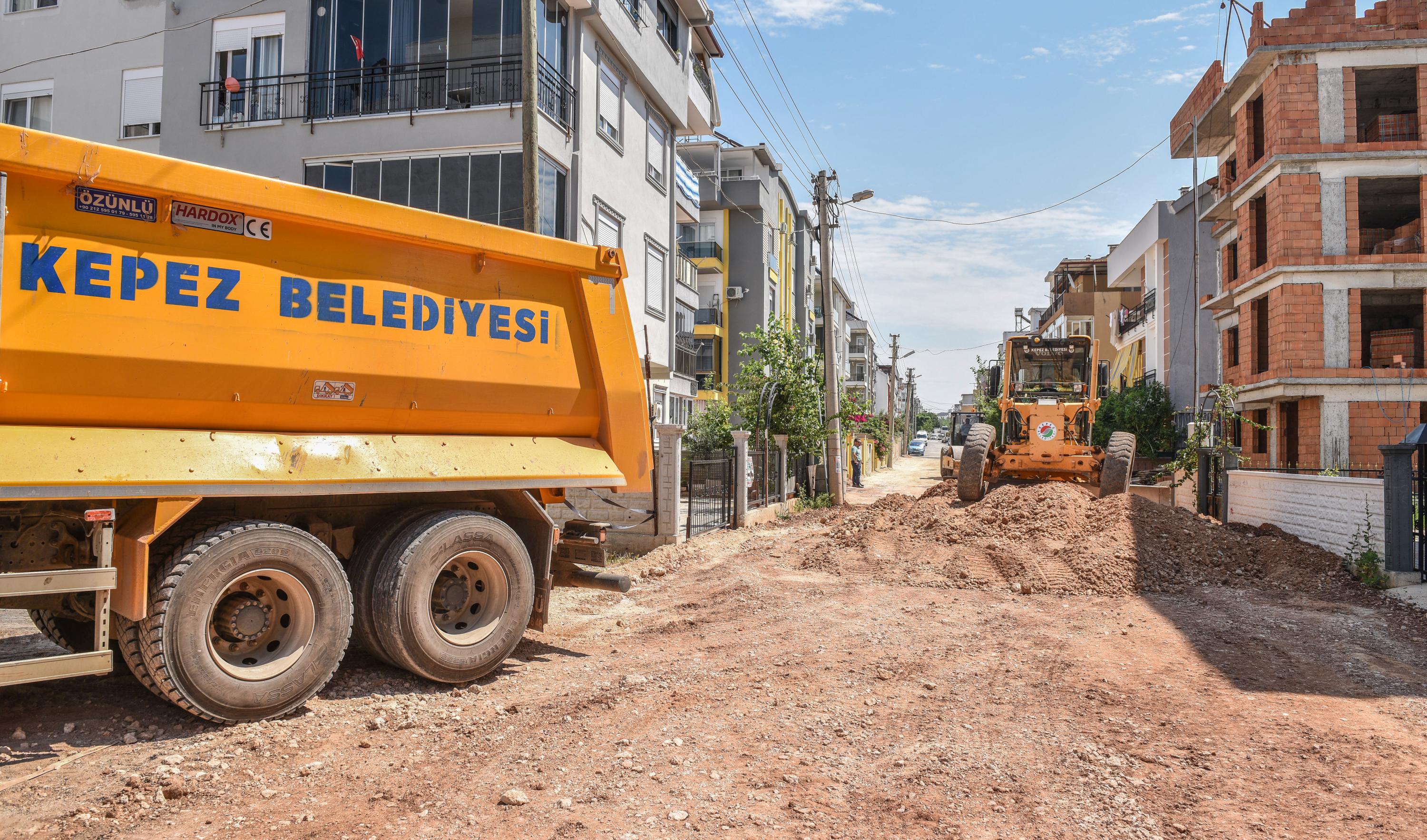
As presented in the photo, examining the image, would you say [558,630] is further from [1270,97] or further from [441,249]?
[1270,97]

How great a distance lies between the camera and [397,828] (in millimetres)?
3762

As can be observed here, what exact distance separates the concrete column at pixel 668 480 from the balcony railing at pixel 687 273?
16085mm

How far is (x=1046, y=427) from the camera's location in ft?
54.3

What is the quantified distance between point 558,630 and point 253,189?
441 centimetres

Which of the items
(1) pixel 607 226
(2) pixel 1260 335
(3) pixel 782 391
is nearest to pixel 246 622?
(1) pixel 607 226

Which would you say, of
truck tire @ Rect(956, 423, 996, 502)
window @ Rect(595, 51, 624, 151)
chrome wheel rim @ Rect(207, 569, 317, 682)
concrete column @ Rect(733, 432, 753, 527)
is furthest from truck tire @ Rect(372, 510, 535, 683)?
window @ Rect(595, 51, 624, 151)

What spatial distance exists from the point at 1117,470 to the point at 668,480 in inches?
309

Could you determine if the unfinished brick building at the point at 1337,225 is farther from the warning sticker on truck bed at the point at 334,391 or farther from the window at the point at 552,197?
the warning sticker on truck bed at the point at 334,391

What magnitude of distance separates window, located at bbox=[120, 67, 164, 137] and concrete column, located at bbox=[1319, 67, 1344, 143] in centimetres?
2719

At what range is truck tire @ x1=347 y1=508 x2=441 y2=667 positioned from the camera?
5859 millimetres

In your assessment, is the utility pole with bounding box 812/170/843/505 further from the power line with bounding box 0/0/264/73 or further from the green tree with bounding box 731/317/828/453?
the power line with bounding box 0/0/264/73

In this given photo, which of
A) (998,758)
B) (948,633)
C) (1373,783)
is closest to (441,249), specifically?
(998,758)

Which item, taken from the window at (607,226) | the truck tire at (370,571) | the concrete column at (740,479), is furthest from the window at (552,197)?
the truck tire at (370,571)

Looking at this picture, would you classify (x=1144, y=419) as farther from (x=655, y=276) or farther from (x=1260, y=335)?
(x=655, y=276)
